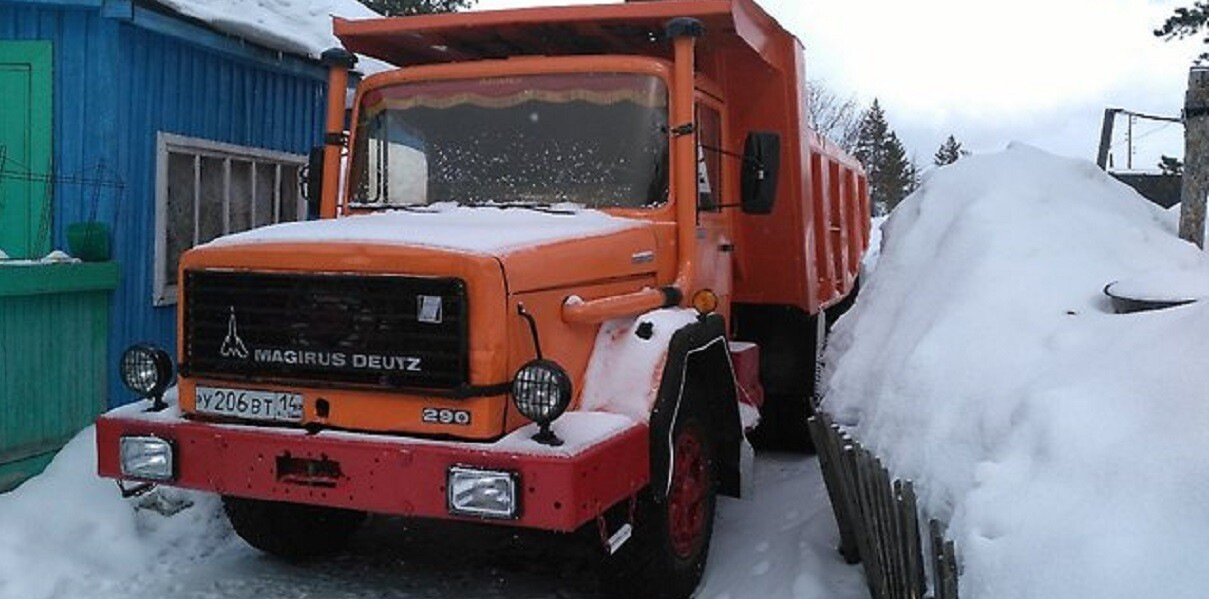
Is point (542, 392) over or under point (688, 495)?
over

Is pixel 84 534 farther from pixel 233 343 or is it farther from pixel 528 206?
pixel 528 206

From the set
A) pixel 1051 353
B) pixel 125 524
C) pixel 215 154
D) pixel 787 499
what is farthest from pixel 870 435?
pixel 215 154

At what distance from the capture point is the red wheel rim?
16.8 feet

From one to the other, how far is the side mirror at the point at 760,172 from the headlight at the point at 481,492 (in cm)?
222

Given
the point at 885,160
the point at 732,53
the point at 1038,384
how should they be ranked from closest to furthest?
the point at 1038,384
the point at 732,53
the point at 885,160

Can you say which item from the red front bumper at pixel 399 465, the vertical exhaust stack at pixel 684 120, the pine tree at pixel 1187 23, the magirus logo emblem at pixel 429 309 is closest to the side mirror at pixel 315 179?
the red front bumper at pixel 399 465

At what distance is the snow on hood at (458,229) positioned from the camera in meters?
4.54

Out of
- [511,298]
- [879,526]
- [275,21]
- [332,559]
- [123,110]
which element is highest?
[275,21]

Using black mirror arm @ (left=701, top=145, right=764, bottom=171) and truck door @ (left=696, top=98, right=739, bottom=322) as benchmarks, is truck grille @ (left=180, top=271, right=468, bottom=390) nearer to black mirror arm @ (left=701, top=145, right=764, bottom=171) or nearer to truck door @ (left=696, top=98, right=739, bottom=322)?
truck door @ (left=696, top=98, right=739, bottom=322)

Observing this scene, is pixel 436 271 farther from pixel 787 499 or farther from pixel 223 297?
pixel 787 499

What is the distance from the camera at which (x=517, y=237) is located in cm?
Result: 470

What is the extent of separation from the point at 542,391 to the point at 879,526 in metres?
1.38

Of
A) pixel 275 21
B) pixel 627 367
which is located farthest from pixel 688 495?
pixel 275 21

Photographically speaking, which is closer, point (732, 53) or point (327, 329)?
point (327, 329)
